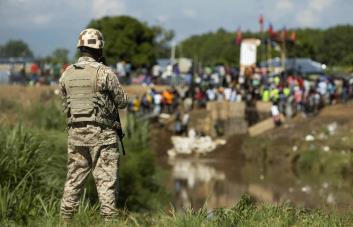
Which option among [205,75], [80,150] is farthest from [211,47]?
[80,150]

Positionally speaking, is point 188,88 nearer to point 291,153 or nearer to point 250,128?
point 250,128

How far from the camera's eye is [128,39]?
7312cm

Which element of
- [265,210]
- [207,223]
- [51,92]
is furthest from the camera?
[51,92]

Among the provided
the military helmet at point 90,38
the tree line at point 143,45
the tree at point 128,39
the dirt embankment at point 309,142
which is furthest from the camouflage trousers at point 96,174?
the tree at point 128,39

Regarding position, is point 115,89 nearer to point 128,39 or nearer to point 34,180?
point 34,180

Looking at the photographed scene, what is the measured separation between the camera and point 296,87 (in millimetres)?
34188

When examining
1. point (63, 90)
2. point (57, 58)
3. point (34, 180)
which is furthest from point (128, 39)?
point (63, 90)

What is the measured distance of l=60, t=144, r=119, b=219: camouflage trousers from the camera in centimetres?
745

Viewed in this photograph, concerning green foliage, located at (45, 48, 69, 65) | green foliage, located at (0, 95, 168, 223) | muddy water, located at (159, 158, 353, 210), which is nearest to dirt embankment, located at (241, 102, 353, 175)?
muddy water, located at (159, 158, 353, 210)

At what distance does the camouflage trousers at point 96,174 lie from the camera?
745 centimetres

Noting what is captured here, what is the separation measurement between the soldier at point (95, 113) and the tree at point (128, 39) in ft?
203

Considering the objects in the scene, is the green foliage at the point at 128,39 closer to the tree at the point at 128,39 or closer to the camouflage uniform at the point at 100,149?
the tree at the point at 128,39

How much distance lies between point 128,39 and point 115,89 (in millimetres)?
66164

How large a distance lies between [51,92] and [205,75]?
27.4 ft
